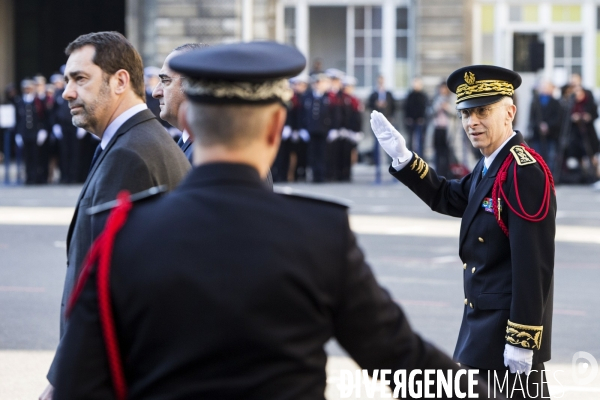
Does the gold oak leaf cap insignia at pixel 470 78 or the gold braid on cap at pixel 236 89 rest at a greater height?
the gold oak leaf cap insignia at pixel 470 78

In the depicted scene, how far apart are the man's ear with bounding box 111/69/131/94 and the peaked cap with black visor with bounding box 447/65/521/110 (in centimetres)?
140

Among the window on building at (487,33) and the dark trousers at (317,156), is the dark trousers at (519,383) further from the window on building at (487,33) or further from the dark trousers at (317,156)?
the window on building at (487,33)

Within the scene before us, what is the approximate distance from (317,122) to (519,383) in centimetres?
1787

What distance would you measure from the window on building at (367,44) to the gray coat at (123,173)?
23.9 m

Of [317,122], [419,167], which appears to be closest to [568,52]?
[317,122]

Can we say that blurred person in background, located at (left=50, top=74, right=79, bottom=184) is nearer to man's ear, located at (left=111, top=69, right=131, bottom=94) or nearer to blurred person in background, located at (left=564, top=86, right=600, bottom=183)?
blurred person in background, located at (left=564, top=86, right=600, bottom=183)

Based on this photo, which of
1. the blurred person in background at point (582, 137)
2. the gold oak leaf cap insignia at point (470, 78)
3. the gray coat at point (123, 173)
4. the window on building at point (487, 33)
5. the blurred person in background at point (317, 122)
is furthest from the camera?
the window on building at point (487, 33)

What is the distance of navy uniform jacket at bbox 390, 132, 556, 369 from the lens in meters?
3.95

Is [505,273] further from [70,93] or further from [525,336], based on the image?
[70,93]

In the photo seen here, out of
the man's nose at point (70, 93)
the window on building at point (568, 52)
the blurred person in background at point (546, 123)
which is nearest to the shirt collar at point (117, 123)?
the man's nose at point (70, 93)

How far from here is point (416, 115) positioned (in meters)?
22.2

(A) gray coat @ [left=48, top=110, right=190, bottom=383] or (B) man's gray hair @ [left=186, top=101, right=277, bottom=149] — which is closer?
(B) man's gray hair @ [left=186, top=101, right=277, bottom=149]

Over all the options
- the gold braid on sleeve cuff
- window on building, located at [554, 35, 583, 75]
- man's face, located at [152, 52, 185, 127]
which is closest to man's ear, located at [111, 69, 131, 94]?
man's face, located at [152, 52, 185, 127]

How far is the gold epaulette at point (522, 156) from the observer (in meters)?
4.18
